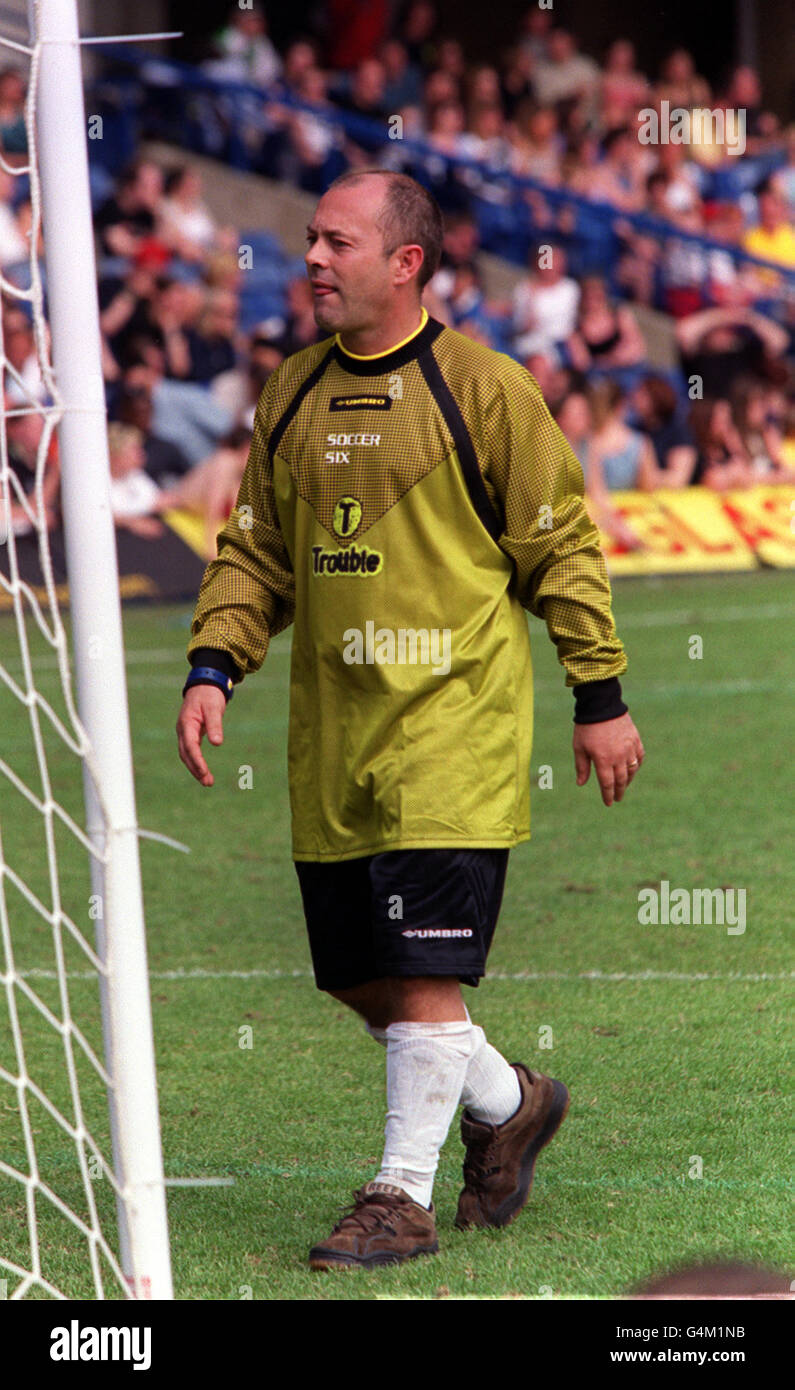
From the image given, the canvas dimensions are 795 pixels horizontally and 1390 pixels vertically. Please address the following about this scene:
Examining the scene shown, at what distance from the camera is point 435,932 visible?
3.28 metres

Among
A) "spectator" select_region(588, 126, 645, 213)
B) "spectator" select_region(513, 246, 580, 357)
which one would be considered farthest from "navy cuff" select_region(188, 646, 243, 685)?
"spectator" select_region(588, 126, 645, 213)

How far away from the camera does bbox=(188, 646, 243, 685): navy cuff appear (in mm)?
3551

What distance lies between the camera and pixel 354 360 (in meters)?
3.47

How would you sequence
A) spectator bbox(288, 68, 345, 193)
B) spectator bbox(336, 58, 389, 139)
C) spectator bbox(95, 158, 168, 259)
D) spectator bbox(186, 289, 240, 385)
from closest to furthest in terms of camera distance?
1. spectator bbox(186, 289, 240, 385)
2. spectator bbox(95, 158, 168, 259)
3. spectator bbox(288, 68, 345, 193)
4. spectator bbox(336, 58, 389, 139)

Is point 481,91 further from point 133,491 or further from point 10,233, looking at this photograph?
point 133,491

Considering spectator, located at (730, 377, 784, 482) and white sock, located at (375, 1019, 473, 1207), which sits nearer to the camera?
white sock, located at (375, 1019, 473, 1207)

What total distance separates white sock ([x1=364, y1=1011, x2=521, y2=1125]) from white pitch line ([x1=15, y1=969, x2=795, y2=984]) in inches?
60.9

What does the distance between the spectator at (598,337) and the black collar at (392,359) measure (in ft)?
44.4

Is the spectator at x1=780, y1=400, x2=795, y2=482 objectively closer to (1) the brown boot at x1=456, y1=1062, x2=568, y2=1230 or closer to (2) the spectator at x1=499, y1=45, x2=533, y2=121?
(2) the spectator at x1=499, y1=45, x2=533, y2=121

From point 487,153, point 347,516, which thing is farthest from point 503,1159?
point 487,153

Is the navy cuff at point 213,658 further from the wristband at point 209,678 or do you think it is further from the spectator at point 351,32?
the spectator at point 351,32

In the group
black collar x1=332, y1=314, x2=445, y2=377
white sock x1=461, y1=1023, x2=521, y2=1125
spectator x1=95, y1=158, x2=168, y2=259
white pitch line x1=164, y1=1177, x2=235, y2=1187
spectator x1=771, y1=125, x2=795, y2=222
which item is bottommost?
white pitch line x1=164, y1=1177, x2=235, y2=1187

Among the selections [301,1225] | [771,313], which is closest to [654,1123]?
[301,1225]

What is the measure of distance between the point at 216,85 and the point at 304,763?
16.3 metres
